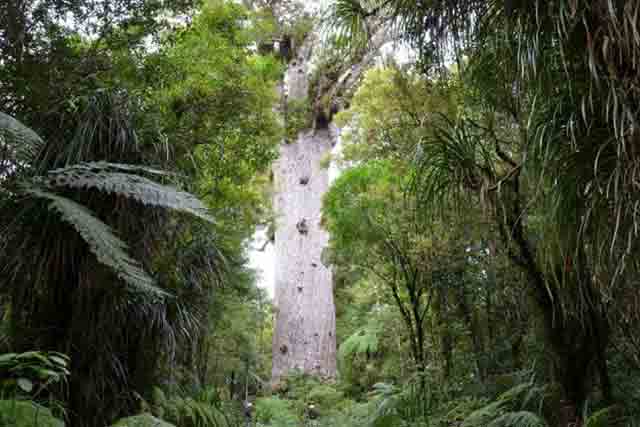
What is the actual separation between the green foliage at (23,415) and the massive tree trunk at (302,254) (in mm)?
Answer: 5809

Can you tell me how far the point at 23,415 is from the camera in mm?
2207

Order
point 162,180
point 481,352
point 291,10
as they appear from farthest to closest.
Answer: point 291,10 → point 481,352 → point 162,180

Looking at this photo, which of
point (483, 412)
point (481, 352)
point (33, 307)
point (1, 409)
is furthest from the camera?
point (481, 352)

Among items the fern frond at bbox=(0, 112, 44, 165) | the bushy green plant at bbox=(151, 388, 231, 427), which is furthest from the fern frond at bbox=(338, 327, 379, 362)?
the fern frond at bbox=(0, 112, 44, 165)

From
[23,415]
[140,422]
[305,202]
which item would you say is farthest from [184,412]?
[305,202]

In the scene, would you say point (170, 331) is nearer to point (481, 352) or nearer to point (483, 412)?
point (483, 412)

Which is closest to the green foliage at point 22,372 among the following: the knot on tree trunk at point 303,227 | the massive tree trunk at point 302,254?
the massive tree trunk at point 302,254

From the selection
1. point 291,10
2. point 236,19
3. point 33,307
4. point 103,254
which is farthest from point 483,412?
point 291,10

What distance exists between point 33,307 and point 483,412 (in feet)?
9.66

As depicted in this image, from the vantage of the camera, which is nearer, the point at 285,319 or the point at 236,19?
the point at 236,19

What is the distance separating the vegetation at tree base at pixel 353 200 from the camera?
8.53 feet

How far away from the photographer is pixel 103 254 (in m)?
2.57

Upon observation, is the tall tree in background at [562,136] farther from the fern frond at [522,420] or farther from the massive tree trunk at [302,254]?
the massive tree trunk at [302,254]

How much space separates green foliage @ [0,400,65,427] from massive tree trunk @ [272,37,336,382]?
19.1 feet
